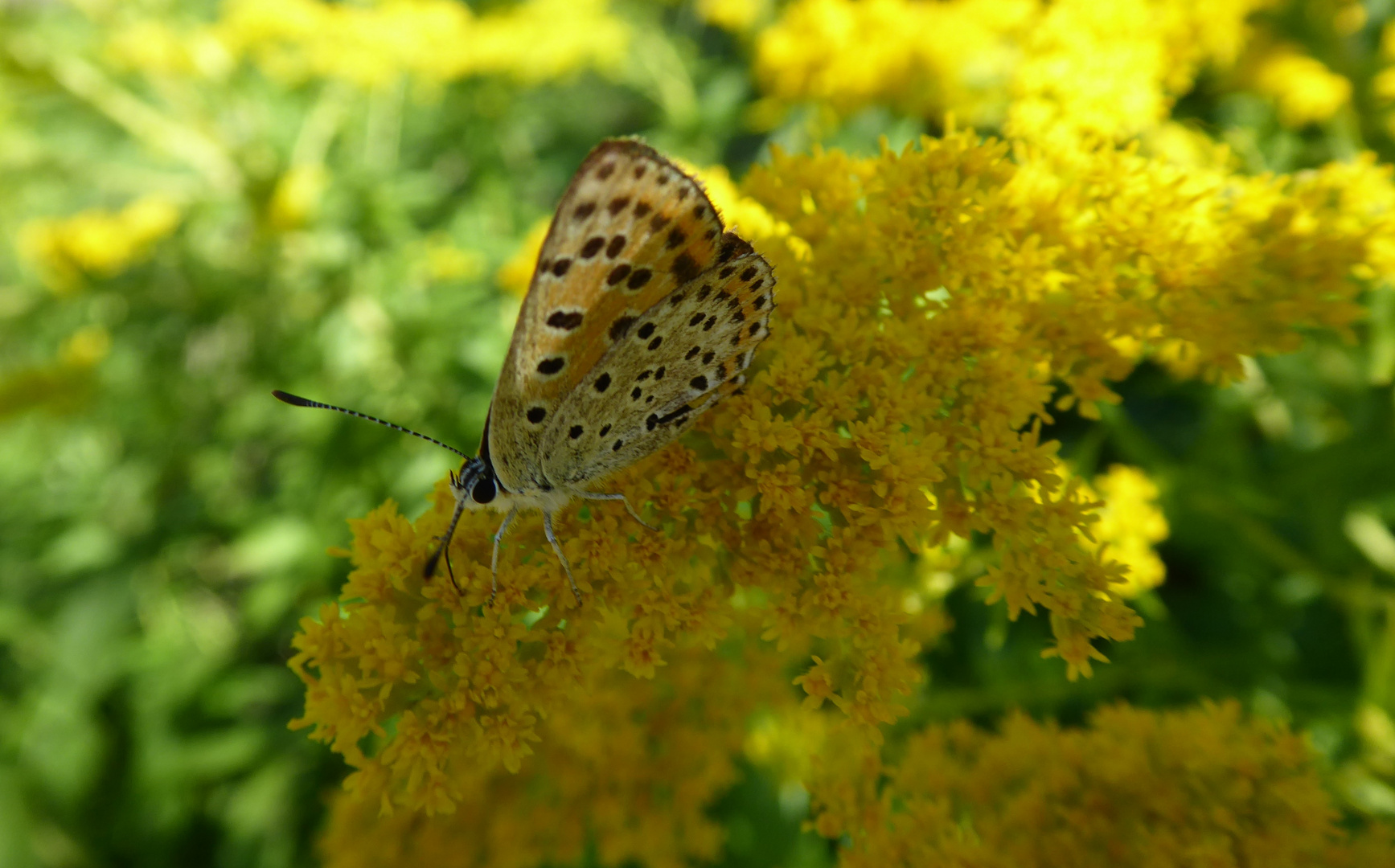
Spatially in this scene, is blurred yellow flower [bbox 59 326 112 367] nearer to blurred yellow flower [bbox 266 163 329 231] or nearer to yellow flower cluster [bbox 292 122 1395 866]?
blurred yellow flower [bbox 266 163 329 231]

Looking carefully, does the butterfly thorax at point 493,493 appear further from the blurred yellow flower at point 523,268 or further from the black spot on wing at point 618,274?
the blurred yellow flower at point 523,268

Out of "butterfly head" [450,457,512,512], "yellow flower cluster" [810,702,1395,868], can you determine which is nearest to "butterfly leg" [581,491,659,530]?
"butterfly head" [450,457,512,512]

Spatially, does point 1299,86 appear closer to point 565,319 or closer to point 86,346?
point 565,319

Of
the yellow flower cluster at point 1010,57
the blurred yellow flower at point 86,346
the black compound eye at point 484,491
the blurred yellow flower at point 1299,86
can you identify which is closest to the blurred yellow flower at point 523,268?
the black compound eye at point 484,491

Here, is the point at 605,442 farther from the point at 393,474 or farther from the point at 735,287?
the point at 393,474

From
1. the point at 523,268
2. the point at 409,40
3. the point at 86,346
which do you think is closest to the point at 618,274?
the point at 523,268

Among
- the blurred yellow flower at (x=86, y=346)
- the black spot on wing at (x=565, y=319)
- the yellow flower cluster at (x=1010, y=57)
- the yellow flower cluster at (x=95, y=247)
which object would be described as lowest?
the blurred yellow flower at (x=86, y=346)
